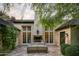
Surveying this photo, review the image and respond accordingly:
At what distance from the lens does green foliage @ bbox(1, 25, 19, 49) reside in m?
5.29

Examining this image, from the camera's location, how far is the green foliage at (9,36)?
5295 mm

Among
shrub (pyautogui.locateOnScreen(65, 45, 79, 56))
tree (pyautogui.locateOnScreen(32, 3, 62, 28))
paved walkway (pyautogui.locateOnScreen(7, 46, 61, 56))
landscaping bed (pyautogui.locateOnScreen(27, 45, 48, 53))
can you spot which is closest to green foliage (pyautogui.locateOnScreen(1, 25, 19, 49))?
paved walkway (pyautogui.locateOnScreen(7, 46, 61, 56))

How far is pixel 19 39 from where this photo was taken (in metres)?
5.37

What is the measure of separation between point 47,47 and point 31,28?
693 millimetres

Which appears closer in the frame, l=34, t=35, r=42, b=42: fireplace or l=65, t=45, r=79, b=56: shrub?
l=65, t=45, r=79, b=56: shrub

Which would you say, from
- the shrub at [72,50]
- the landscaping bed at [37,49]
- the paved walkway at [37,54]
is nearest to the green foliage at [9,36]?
the paved walkway at [37,54]

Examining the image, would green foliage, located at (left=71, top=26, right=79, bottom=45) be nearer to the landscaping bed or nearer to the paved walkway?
the paved walkway

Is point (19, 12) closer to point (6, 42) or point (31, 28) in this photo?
point (31, 28)

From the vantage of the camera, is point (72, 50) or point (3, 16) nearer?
point (72, 50)

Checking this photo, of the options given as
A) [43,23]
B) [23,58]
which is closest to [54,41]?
[43,23]

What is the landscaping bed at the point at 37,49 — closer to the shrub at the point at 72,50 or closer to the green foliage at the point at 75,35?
the shrub at the point at 72,50

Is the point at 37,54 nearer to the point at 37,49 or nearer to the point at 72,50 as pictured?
the point at 37,49

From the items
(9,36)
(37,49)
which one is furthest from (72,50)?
(9,36)

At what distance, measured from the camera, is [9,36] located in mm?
5336
